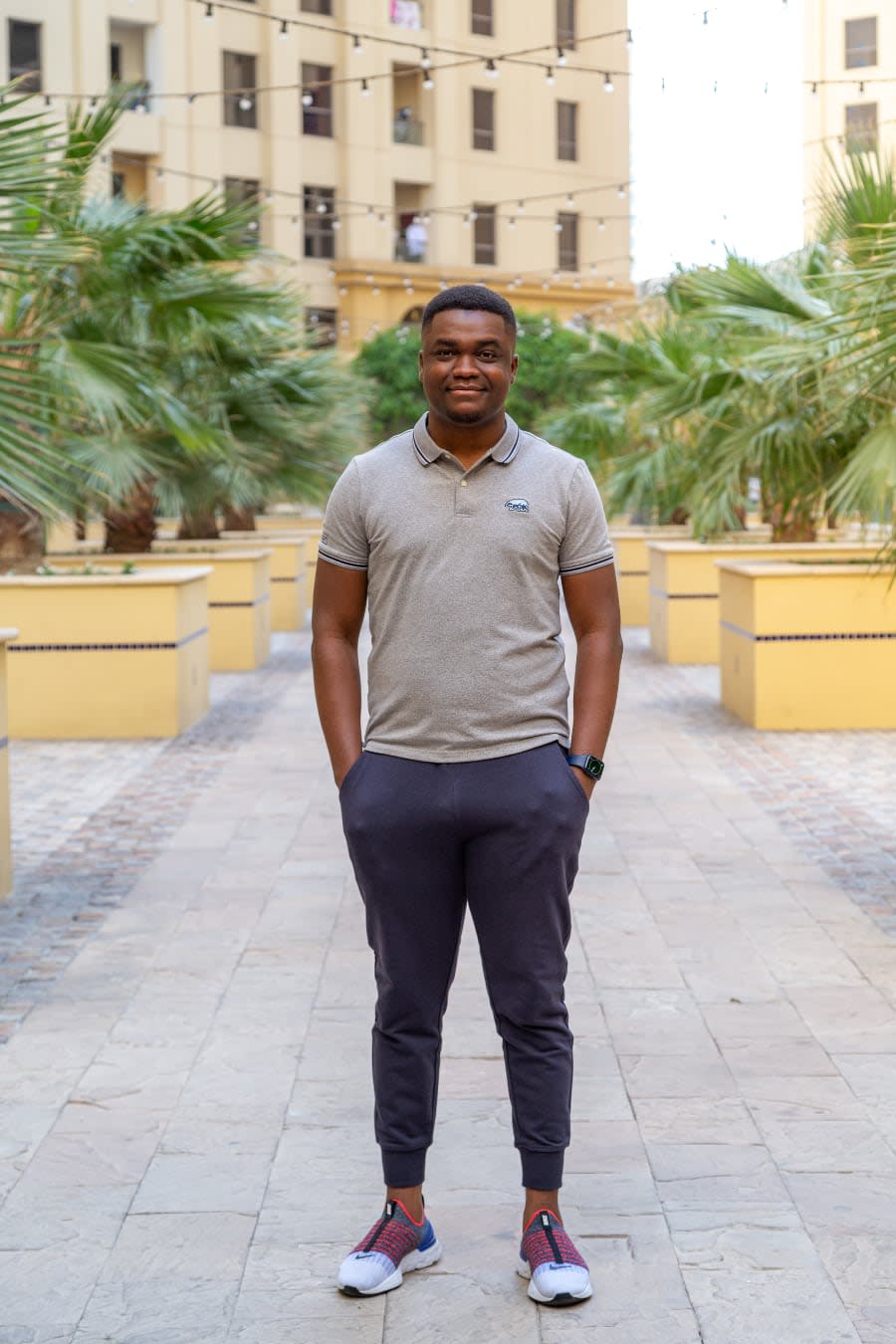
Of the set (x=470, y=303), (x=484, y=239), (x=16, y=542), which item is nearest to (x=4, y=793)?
(x=470, y=303)

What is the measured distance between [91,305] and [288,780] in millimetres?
4366

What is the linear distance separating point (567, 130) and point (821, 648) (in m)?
42.6

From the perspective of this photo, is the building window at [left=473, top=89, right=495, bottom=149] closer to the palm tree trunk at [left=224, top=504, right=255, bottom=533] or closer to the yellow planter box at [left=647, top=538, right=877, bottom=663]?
the palm tree trunk at [left=224, top=504, right=255, bottom=533]

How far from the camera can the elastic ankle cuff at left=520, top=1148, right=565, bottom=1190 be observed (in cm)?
350

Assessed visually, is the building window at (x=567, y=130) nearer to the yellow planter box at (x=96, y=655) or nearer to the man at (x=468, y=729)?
the yellow planter box at (x=96, y=655)

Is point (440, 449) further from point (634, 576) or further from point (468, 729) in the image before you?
point (634, 576)

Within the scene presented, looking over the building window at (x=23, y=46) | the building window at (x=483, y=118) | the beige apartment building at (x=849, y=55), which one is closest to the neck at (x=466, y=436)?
the building window at (x=23, y=46)

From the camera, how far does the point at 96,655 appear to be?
39.3 feet

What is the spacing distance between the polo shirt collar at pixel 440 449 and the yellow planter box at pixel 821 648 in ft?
28.4

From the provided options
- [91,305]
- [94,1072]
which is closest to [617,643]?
[94,1072]

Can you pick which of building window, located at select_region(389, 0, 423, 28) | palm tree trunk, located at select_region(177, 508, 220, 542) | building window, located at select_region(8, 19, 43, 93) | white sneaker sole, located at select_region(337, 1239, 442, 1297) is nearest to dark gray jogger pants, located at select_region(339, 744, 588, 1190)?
white sneaker sole, located at select_region(337, 1239, 442, 1297)

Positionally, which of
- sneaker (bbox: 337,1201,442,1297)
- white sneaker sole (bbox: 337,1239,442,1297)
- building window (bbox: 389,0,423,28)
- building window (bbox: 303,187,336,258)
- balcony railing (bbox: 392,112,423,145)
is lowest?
white sneaker sole (bbox: 337,1239,442,1297)

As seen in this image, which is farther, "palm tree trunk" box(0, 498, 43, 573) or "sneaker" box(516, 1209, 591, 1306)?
"palm tree trunk" box(0, 498, 43, 573)

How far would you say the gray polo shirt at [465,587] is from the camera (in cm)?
336
